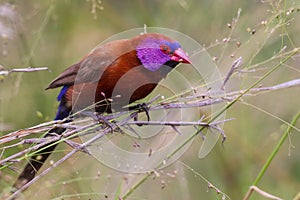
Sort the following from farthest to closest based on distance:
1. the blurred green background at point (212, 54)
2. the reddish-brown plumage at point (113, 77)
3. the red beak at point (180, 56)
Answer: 1. the blurred green background at point (212, 54)
2. the reddish-brown plumage at point (113, 77)
3. the red beak at point (180, 56)

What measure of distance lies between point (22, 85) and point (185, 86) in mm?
1418

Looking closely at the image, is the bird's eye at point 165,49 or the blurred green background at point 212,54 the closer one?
the bird's eye at point 165,49

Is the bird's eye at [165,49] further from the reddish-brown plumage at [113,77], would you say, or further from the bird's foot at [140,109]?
the bird's foot at [140,109]

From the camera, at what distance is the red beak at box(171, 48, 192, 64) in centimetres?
283

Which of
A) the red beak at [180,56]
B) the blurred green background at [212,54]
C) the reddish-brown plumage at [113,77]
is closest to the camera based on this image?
the red beak at [180,56]

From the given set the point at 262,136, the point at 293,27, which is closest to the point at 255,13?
the point at 293,27

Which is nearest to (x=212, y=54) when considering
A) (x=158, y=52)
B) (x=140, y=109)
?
(x=158, y=52)

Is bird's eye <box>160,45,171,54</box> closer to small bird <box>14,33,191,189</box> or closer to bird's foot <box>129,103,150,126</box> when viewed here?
small bird <box>14,33,191,189</box>

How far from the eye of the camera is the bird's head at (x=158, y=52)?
2875 millimetres

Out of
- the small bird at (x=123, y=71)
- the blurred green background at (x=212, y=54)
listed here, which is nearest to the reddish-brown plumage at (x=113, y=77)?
the small bird at (x=123, y=71)

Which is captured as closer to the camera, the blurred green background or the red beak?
the red beak

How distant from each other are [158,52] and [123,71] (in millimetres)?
222

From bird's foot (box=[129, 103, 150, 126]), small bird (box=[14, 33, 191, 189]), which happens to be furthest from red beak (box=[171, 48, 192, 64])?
bird's foot (box=[129, 103, 150, 126])

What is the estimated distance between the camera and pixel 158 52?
2.94 m
